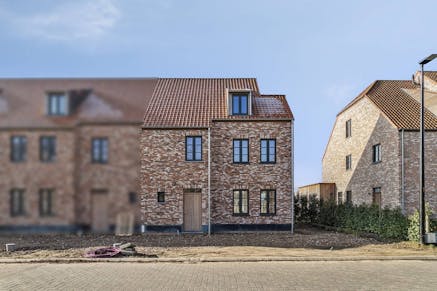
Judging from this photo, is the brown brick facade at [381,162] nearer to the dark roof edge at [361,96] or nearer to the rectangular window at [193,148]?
the dark roof edge at [361,96]

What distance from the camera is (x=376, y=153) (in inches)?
1029

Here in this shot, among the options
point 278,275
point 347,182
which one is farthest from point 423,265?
point 347,182

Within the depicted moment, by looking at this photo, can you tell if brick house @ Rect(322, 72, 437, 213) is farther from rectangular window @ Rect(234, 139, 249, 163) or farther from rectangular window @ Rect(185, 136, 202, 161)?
rectangular window @ Rect(185, 136, 202, 161)

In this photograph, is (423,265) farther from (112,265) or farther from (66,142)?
(66,142)

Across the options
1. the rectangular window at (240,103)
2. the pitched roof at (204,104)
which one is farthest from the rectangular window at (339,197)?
the rectangular window at (240,103)

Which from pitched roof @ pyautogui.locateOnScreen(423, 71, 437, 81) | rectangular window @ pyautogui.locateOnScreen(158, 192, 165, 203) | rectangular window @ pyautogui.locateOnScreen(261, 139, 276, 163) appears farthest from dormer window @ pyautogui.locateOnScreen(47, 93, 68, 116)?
pitched roof @ pyautogui.locateOnScreen(423, 71, 437, 81)

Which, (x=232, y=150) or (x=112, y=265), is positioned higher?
(x=232, y=150)

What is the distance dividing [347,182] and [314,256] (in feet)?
57.7

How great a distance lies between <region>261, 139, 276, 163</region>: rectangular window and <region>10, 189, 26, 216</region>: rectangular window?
21022mm

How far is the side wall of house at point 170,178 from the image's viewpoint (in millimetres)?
22109

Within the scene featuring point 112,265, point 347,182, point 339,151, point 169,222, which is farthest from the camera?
point 339,151

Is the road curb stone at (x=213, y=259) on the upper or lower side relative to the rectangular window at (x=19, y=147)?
lower

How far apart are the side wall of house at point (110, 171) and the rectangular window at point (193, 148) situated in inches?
789

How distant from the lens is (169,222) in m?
22.2
